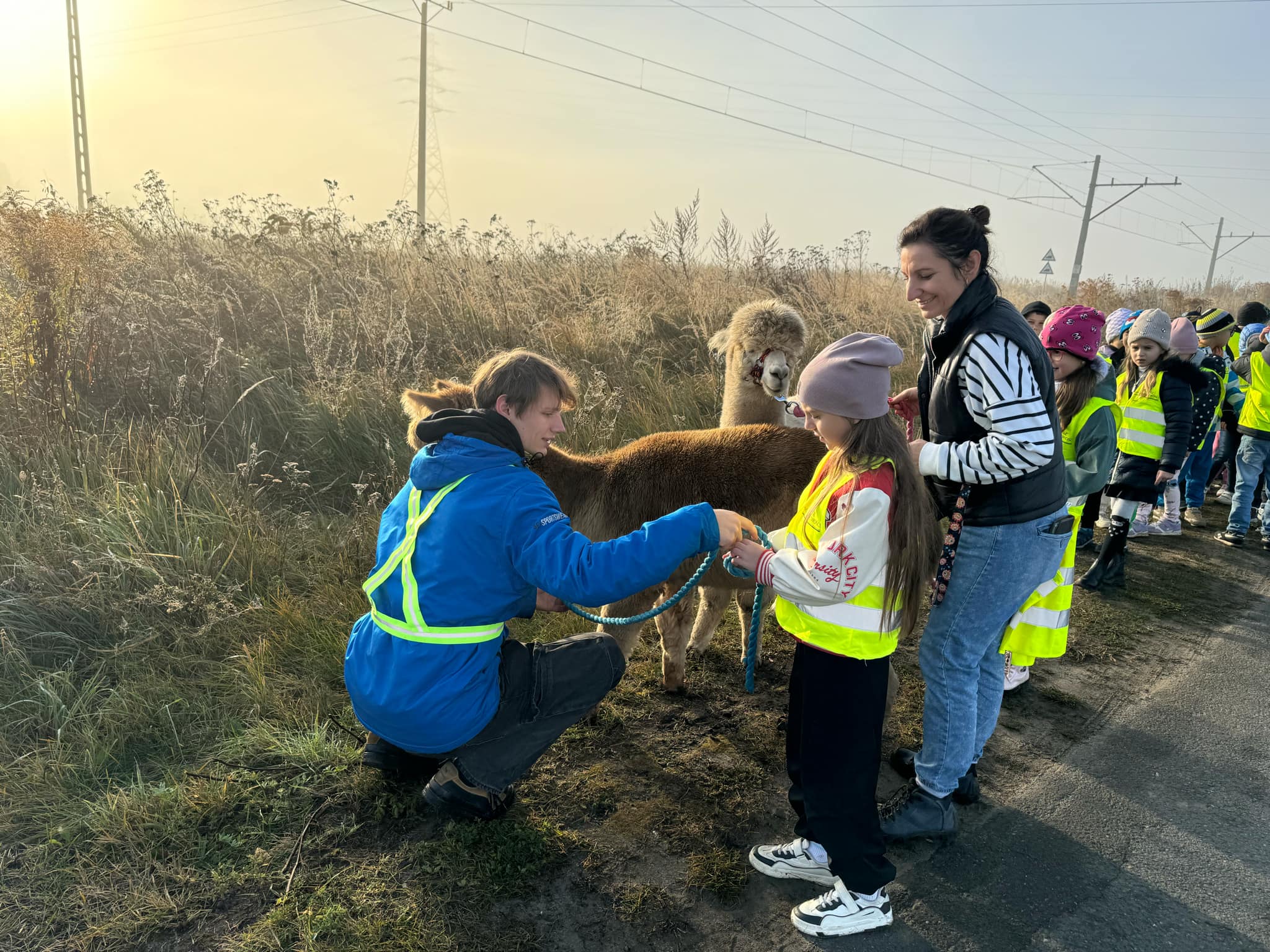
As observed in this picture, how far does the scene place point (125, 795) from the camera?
295cm

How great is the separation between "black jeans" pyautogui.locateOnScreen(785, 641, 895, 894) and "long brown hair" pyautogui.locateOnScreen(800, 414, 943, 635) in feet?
0.84

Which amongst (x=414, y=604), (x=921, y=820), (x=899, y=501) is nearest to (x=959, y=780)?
(x=921, y=820)

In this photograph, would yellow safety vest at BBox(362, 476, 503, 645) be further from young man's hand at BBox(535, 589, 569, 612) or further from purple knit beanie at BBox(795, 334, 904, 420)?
purple knit beanie at BBox(795, 334, 904, 420)

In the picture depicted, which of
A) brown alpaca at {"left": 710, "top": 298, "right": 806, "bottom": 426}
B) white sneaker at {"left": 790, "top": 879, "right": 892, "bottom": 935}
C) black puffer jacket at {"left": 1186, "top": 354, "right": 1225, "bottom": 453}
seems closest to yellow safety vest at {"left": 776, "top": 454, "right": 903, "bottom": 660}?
white sneaker at {"left": 790, "top": 879, "right": 892, "bottom": 935}

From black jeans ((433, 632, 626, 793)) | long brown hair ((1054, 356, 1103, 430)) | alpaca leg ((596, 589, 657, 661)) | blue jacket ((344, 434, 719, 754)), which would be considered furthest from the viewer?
long brown hair ((1054, 356, 1103, 430))

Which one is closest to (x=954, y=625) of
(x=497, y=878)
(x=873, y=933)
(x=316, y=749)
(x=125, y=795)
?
(x=873, y=933)

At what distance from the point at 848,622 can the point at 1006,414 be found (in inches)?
35.8

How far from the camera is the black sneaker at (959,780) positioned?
3230 millimetres

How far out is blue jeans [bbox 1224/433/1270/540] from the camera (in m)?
7.09

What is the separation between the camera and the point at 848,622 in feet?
7.85

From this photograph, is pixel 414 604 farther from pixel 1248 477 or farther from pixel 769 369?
pixel 1248 477

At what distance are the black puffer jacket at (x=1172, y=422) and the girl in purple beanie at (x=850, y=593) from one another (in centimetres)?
444

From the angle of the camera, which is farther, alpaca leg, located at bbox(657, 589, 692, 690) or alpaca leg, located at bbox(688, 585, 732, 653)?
alpaca leg, located at bbox(688, 585, 732, 653)

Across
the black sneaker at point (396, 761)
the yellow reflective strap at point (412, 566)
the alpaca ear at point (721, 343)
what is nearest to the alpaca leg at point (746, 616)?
the black sneaker at point (396, 761)
